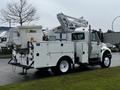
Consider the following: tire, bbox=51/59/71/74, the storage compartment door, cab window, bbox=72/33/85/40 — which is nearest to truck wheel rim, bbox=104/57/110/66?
the storage compartment door

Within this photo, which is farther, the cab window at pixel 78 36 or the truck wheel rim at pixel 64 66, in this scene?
the cab window at pixel 78 36

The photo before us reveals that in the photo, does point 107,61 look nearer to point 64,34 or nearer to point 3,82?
point 64,34

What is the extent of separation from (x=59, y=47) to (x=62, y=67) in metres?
1.14

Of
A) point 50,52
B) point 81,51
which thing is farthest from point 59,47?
point 81,51

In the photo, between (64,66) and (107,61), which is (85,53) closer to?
(64,66)

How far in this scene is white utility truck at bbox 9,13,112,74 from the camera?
13.6 m

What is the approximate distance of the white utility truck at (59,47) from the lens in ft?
44.5

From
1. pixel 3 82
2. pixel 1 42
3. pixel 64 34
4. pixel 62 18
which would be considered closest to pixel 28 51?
pixel 3 82

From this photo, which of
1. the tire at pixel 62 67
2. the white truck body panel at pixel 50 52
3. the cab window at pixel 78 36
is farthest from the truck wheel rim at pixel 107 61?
the white truck body panel at pixel 50 52

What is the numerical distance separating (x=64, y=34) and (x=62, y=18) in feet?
4.85

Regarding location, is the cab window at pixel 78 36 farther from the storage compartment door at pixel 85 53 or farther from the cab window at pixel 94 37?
the storage compartment door at pixel 85 53

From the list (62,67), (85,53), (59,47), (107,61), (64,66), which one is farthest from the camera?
(107,61)

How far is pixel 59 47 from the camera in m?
14.3

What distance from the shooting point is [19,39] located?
1443 centimetres
